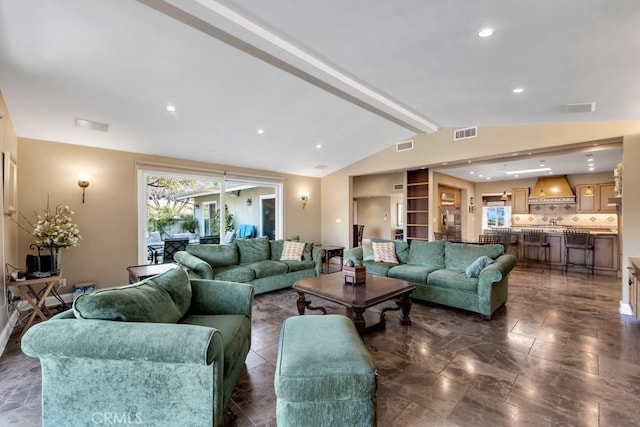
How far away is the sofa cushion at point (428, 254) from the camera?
15.4 ft

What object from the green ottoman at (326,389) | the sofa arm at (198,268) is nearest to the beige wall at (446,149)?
the sofa arm at (198,268)

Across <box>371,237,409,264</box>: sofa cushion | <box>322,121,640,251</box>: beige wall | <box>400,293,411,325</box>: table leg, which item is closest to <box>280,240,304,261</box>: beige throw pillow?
<box>371,237,409,264</box>: sofa cushion

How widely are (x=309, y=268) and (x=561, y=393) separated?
3776 mm

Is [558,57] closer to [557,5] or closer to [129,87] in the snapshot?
[557,5]

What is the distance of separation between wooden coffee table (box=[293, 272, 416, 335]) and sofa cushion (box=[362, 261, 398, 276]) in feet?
3.15

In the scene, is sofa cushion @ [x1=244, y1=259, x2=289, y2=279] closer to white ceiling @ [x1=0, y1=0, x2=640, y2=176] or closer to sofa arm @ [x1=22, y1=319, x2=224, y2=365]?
white ceiling @ [x1=0, y1=0, x2=640, y2=176]

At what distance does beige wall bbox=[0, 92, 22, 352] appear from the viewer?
9.47ft

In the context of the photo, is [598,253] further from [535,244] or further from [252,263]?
[252,263]

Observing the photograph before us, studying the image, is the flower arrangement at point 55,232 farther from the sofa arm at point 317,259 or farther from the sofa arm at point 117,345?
the sofa arm at point 317,259

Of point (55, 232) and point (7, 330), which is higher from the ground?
point (55, 232)

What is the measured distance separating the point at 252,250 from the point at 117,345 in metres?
3.68

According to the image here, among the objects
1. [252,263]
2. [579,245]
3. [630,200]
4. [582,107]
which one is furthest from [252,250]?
[579,245]

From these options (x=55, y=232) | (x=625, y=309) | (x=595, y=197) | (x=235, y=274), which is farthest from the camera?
(x=595, y=197)

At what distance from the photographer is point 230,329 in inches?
81.0
